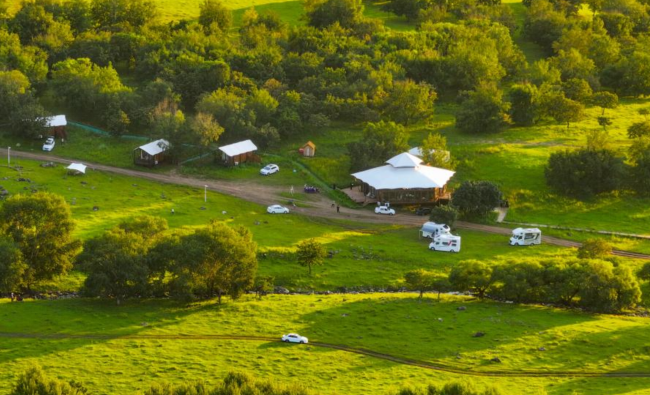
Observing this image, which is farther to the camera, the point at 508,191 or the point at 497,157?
the point at 497,157

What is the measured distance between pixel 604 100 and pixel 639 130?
18.1 meters

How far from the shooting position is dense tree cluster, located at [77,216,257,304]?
348 feet

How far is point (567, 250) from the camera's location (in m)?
128

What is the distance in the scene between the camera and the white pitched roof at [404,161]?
144 meters

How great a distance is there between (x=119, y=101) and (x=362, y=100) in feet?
132

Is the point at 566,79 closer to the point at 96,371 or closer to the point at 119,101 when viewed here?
the point at 119,101

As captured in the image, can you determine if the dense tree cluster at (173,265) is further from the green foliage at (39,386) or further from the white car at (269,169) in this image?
the white car at (269,169)

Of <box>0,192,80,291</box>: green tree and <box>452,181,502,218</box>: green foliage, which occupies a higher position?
<box>452,181,502,218</box>: green foliage

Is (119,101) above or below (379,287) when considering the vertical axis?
above

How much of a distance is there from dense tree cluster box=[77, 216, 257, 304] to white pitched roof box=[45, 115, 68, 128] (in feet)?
180

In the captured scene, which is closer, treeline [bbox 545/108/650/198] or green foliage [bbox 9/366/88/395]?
green foliage [bbox 9/366/88/395]

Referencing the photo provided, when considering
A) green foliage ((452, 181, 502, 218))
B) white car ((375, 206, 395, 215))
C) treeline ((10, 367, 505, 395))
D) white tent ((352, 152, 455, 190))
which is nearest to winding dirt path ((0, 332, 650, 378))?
treeline ((10, 367, 505, 395))

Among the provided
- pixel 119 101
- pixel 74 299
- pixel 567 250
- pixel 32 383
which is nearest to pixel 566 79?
pixel 567 250

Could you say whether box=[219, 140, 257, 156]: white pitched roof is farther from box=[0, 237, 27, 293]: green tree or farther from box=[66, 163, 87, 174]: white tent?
box=[0, 237, 27, 293]: green tree
